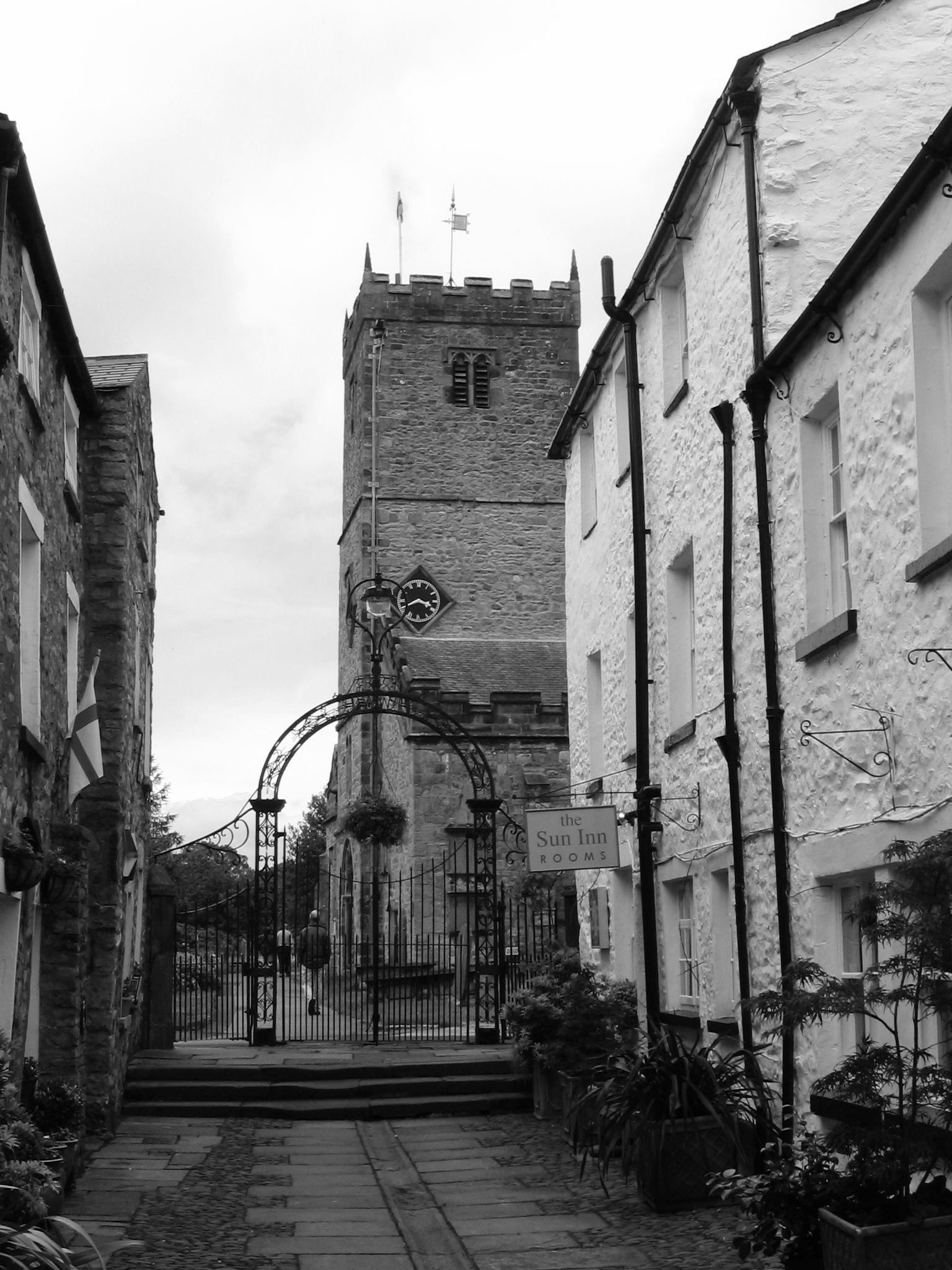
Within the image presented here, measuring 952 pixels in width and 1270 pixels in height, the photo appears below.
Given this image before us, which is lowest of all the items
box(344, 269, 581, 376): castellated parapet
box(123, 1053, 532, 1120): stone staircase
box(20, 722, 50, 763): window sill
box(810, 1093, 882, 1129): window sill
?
box(123, 1053, 532, 1120): stone staircase

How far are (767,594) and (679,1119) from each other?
3.18m

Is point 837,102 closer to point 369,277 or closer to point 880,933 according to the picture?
point 880,933

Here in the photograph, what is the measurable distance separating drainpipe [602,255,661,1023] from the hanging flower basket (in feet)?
46.8

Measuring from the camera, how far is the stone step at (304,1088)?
13898 millimetres

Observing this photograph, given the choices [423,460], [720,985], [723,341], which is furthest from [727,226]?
[423,460]

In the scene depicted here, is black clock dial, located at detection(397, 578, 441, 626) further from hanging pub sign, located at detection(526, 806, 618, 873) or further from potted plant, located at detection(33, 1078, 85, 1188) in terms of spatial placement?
potted plant, located at detection(33, 1078, 85, 1188)

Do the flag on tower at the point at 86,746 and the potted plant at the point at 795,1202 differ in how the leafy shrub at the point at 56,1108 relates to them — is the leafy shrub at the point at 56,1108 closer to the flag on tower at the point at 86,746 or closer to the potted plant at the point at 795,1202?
the flag on tower at the point at 86,746

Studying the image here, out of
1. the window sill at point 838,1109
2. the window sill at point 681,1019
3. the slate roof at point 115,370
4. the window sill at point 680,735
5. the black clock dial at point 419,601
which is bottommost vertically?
the window sill at point 838,1109

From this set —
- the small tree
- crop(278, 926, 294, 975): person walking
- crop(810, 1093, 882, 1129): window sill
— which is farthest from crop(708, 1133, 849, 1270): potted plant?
crop(278, 926, 294, 975): person walking

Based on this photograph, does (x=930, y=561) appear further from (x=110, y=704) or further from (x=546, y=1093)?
(x=546, y=1093)

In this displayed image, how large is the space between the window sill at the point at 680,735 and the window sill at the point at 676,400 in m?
2.46

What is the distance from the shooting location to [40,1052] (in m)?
10.7

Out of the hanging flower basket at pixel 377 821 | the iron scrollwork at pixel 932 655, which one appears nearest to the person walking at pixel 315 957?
the hanging flower basket at pixel 377 821

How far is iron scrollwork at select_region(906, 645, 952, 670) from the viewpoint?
6.81 meters
